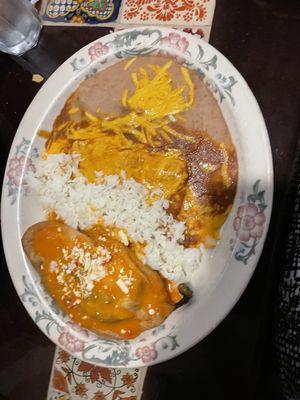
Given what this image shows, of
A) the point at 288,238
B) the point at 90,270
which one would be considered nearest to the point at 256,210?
the point at 288,238

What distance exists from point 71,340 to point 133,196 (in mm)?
397

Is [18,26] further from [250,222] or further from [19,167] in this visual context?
[250,222]

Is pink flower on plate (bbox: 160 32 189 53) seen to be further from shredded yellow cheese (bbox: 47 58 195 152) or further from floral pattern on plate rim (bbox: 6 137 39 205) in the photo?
floral pattern on plate rim (bbox: 6 137 39 205)

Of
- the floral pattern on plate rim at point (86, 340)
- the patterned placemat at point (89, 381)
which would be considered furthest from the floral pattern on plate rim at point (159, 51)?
the patterned placemat at point (89, 381)

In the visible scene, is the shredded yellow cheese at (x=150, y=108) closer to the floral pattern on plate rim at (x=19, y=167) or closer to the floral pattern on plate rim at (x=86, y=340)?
the floral pattern on plate rim at (x=19, y=167)

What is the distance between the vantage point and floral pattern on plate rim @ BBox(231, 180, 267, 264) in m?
0.99

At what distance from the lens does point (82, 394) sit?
1.24 meters

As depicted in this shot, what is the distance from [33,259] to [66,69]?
0.54 m

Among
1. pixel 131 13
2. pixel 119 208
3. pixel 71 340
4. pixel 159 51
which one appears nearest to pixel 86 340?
pixel 71 340

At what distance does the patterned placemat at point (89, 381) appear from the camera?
1191 mm

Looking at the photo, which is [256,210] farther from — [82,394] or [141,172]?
[82,394]

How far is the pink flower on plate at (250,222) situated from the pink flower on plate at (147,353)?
0.34 m

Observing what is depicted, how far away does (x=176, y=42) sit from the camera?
1.16 m

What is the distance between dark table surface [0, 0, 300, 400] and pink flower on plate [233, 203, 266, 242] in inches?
2.6
